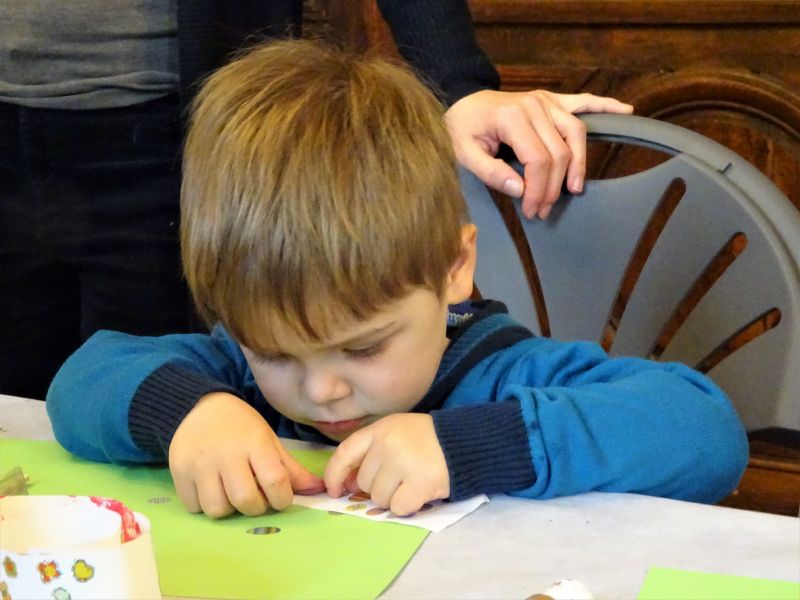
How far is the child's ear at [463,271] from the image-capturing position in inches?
35.9

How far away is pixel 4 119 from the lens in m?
1.25

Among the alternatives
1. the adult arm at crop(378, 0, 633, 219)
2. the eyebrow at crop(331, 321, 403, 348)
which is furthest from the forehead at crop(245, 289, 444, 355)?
the adult arm at crop(378, 0, 633, 219)

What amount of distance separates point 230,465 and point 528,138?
44 cm

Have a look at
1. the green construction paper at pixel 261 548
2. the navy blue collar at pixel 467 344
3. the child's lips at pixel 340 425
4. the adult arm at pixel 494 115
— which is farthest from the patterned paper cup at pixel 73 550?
the adult arm at pixel 494 115

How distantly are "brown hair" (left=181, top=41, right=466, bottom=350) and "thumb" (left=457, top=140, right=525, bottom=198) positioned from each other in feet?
0.60

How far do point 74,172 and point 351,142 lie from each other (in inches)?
22.3

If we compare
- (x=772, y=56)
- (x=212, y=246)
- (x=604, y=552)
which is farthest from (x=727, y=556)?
(x=772, y=56)

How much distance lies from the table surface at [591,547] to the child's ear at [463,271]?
20cm

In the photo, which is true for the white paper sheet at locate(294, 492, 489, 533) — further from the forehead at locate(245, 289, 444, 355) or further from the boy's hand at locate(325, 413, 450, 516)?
the forehead at locate(245, 289, 444, 355)

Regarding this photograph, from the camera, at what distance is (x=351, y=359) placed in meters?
0.84

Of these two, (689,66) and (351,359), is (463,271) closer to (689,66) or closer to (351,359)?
(351,359)

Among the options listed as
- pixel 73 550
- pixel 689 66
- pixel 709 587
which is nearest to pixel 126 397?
pixel 73 550

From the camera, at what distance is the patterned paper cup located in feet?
1.74

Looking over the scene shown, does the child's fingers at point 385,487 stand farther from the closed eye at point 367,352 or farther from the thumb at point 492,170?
the thumb at point 492,170
